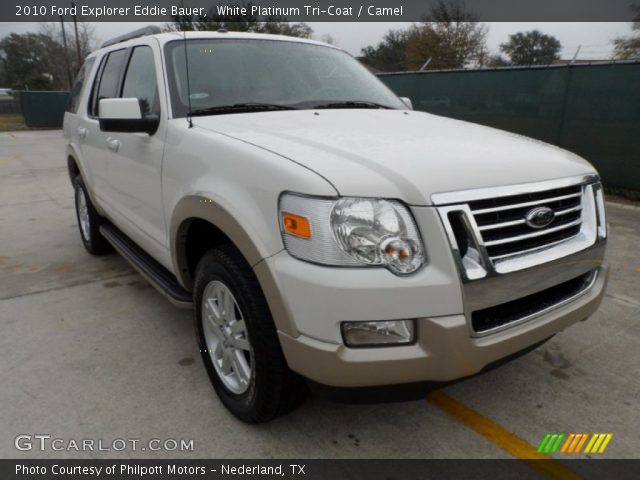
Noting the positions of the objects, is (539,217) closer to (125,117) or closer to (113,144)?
(125,117)

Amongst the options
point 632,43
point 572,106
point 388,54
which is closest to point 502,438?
point 572,106

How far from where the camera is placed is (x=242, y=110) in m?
2.78

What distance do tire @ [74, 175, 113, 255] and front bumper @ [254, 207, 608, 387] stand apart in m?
3.37

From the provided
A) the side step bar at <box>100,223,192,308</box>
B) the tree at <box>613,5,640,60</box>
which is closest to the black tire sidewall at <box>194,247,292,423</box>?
the side step bar at <box>100,223,192,308</box>

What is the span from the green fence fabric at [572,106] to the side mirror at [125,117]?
7.06 m

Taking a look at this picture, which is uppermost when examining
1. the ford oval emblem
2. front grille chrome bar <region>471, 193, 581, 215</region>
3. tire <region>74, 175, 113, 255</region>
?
front grille chrome bar <region>471, 193, 581, 215</region>

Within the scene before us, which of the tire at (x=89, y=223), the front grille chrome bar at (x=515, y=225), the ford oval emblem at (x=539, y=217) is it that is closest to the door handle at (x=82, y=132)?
the tire at (x=89, y=223)

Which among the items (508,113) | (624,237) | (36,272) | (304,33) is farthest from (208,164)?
(304,33)

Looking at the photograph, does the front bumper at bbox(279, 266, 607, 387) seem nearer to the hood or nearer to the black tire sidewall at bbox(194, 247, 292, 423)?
the black tire sidewall at bbox(194, 247, 292, 423)

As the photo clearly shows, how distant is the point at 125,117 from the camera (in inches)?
103

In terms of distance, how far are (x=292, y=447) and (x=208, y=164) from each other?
1342mm

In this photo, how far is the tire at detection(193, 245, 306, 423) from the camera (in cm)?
199

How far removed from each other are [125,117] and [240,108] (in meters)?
0.62

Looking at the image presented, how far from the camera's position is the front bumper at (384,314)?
1.71m
